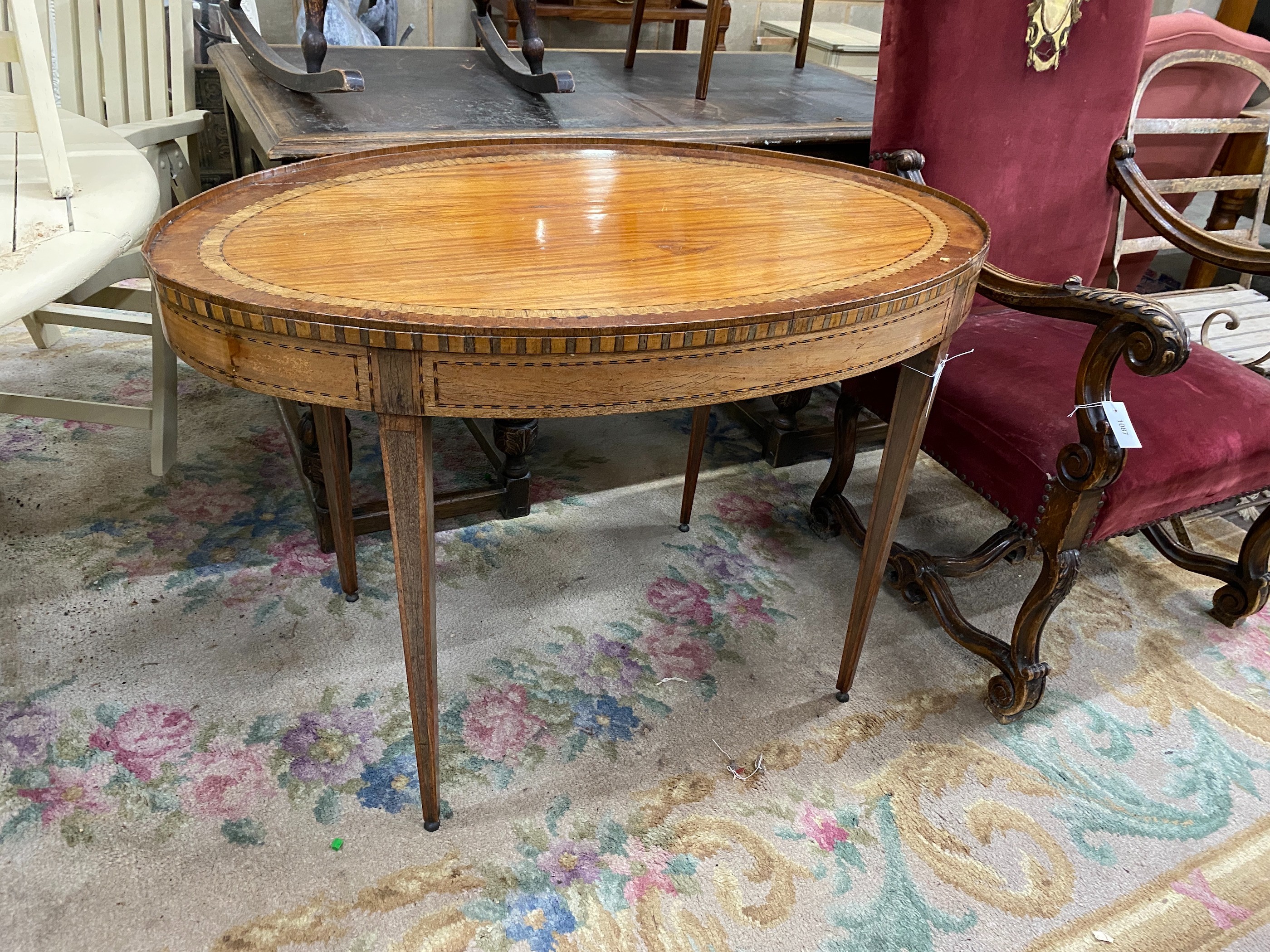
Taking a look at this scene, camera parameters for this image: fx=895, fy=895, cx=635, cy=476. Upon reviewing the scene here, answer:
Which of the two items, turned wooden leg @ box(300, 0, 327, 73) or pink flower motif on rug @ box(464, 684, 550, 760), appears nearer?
pink flower motif on rug @ box(464, 684, 550, 760)

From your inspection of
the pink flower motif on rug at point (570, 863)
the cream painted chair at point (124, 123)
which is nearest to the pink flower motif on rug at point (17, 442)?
the cream painted chair at point (124, 123)

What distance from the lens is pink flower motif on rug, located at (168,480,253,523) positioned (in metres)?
1.92

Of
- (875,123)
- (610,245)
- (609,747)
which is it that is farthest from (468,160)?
(609,747)

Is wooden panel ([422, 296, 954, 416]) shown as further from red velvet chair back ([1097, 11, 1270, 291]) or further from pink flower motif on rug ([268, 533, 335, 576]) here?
red velvet chair back ([1097, 11, 1270, 291])

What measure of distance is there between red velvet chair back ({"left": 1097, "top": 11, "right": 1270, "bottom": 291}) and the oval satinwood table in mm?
1249

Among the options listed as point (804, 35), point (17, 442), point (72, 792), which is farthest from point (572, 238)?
point (804, 35)

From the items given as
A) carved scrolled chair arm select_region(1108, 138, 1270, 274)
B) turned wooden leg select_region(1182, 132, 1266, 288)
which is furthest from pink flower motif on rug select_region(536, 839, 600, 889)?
turned wooden leg select_region(1182, 132, 1266, 288)

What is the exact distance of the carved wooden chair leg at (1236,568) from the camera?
1.72 meters

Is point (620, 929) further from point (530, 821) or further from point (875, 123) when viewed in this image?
point (875, 123)

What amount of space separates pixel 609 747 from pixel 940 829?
514mm

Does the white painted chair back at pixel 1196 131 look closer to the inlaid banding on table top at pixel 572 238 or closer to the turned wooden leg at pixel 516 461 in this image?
the inlaid banding on table top at pixel 572 238

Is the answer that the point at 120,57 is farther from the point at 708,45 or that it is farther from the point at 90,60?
the point at 708,45

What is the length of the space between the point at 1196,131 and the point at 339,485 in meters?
2.05

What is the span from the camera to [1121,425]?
1.25 meters
